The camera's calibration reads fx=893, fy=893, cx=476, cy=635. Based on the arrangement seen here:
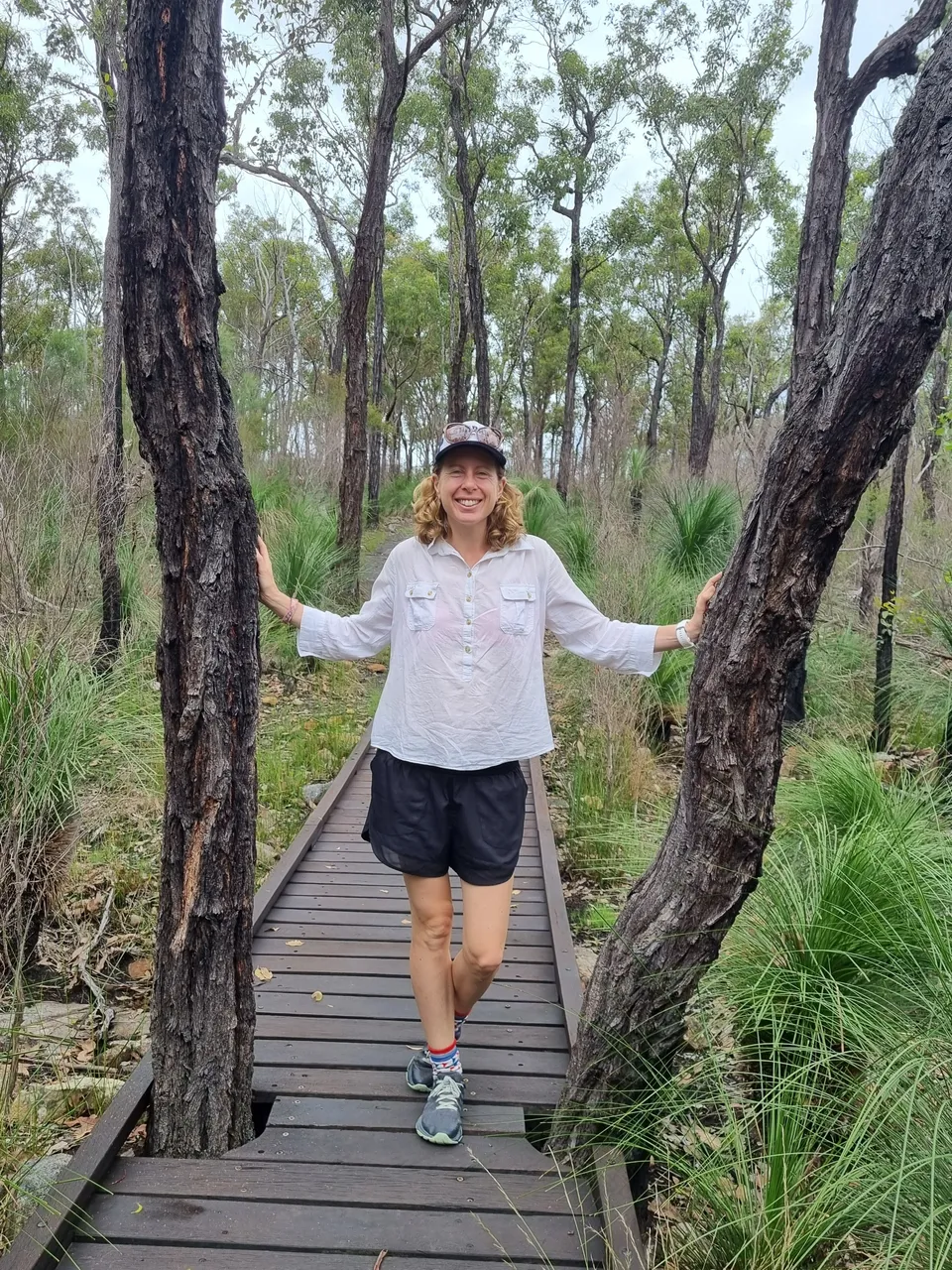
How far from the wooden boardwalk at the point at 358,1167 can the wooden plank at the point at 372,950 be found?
2 centimetres

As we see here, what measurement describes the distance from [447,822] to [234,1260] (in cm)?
113

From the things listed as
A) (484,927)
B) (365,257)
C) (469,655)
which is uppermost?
(365,257)

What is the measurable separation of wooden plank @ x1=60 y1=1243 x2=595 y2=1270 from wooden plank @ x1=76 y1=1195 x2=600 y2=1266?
0.02 metres

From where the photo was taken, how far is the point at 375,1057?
2.94 meters

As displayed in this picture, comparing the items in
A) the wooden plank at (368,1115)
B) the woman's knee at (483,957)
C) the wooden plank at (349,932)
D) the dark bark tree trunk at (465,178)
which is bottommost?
the wooden plank at (349,932)

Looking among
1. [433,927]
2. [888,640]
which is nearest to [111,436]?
[433,927]

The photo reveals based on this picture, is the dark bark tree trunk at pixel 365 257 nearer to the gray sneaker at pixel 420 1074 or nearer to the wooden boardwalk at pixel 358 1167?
the wooden boardwalk at pixel 358 1167

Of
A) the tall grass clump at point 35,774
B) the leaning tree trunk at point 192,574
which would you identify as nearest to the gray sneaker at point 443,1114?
the leaning tree trunk at point 192,574

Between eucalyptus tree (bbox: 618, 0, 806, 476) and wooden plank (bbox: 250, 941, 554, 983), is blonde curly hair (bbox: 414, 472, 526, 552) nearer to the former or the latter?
wooden plank (bbox: 250, 941, 554, 983)

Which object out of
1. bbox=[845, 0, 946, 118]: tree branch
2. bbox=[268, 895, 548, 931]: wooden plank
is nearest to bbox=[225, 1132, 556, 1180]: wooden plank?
bbox=[268, 895, 548, 931]: wooden plank

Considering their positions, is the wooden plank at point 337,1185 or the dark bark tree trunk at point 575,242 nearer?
the wooden plank at point 337,1185

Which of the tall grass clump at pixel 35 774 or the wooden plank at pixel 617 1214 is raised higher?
the tall grass clump at pixel 35 774

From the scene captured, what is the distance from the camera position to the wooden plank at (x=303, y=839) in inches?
157

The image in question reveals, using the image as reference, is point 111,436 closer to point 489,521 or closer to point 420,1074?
point 489,521
